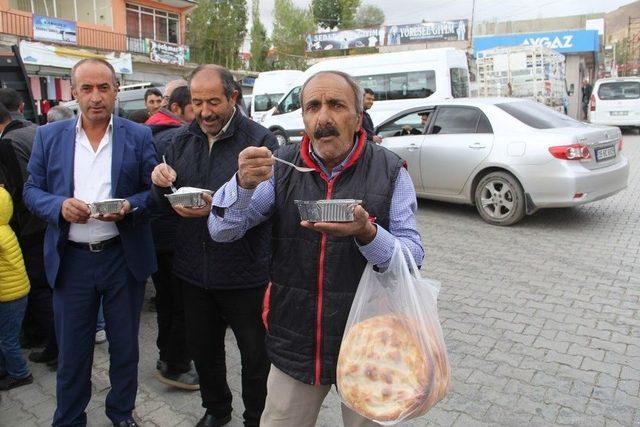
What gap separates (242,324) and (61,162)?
4.13 feet

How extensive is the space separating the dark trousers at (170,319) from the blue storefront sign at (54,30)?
23.9 metres

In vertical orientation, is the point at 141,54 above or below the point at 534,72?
above

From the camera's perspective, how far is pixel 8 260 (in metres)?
3.25

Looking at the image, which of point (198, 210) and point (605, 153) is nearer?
point (198, 210)

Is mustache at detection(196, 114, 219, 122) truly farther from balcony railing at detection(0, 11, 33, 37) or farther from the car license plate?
balcony railing at detection(0, 11, 33, 37)

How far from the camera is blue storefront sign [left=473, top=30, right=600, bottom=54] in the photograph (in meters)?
29.9

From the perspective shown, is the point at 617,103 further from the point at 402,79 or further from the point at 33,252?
the point at 33,252

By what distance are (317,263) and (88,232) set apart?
147cm

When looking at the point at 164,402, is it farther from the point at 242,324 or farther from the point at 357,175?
the point at 357,175

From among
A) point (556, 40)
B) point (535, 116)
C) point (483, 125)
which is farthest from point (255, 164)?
point (556, 40)

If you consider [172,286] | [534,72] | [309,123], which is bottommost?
[172,286]

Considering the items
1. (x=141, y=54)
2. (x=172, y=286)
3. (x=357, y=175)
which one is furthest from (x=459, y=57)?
(x=141, y=54)

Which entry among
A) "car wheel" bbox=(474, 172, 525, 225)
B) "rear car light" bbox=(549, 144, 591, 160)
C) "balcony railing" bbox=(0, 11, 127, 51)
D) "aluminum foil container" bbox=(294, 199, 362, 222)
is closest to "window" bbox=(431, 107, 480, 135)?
"car wheel" bbox=(474, 172, 525, 225)

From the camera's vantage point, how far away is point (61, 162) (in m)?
2.75
